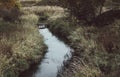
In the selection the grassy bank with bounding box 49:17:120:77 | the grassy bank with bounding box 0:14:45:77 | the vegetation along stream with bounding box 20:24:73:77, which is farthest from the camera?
the vegetation along stream with bounding box 20:24:73:77

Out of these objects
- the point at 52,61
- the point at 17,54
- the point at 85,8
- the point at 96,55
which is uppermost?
the point at 96,55

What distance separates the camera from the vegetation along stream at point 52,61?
14.0 meters

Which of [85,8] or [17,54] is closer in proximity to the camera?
[17,54]

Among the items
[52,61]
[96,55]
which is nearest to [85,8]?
[52,61]

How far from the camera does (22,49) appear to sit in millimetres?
14102

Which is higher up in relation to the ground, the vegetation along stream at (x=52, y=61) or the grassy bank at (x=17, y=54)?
the grassy bank at (x=17, y=54)

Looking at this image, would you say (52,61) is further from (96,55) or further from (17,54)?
(96,55)

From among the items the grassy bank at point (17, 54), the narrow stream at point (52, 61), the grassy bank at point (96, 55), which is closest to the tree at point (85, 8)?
the narrow stream at point (52, 61)

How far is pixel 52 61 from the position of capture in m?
16.0

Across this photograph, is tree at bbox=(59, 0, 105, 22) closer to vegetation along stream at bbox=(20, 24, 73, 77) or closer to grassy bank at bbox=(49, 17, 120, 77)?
vegetation along stream at bbox=(20, 24, 73, 77)

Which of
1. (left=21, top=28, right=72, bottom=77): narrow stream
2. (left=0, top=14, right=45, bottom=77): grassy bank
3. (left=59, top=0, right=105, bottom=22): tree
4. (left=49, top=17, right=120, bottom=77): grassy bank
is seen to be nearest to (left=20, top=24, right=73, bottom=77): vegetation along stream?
(left=21, top=28, right=72, bottom=77): narrow stream

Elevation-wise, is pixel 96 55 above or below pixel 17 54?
above

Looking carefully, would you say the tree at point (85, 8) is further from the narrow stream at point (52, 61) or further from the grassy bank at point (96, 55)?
the grassy bank at point (96, 55)

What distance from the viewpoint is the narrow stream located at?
45.9ft
